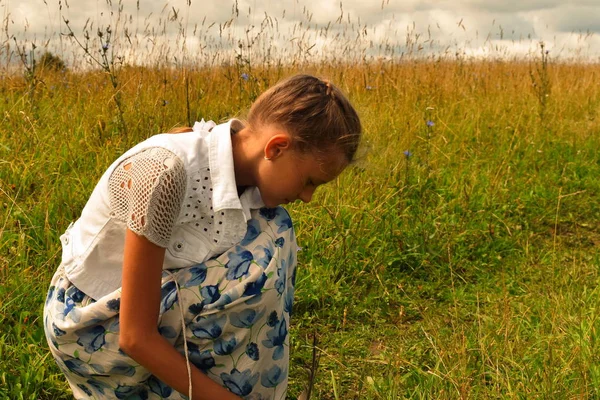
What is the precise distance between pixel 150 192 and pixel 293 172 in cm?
34

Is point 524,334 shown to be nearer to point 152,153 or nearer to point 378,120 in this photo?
point 152,153

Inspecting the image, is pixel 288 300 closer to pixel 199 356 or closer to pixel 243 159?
pixel 199 356

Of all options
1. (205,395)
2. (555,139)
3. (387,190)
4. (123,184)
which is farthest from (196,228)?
(555,139)

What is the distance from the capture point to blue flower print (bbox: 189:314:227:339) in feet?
4.53

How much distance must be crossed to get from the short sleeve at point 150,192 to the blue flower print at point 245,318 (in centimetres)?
26

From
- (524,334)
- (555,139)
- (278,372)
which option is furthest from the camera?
(555,139)

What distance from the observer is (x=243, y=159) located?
144 cm

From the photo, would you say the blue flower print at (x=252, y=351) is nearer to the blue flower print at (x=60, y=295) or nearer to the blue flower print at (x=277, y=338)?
the blue flower print at (x=277, y=338)

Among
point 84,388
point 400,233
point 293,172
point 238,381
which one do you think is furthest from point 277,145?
point 400,233

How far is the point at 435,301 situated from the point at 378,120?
1686mm

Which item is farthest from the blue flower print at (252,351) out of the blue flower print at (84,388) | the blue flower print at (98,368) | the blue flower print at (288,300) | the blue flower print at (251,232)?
the blue flower print at (84,388)

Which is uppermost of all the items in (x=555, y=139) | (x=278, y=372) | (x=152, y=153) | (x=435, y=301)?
(x=152, y=153)

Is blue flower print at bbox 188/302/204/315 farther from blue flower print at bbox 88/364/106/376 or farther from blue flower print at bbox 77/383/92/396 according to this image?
blue flower print at bbox 77/383/92/396

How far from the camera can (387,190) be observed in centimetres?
305
